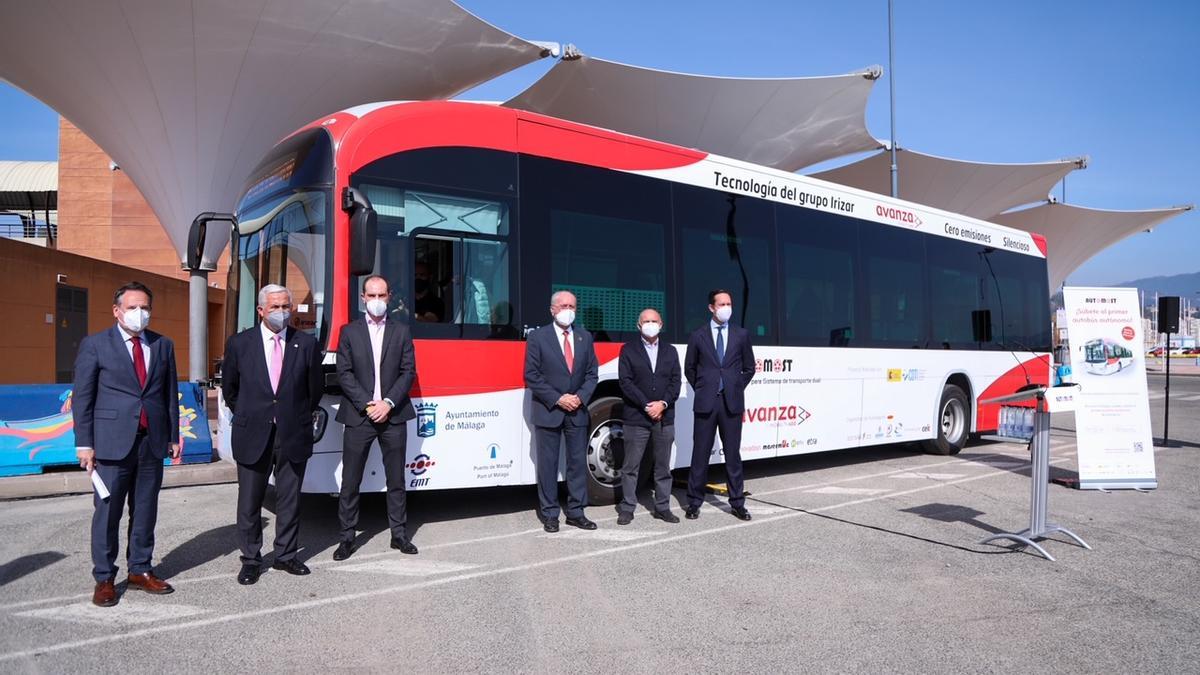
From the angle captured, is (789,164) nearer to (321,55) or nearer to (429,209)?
(321,55)

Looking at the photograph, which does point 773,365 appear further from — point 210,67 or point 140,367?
point 210,67

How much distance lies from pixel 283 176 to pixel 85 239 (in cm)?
3554

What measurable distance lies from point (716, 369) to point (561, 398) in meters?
1.42

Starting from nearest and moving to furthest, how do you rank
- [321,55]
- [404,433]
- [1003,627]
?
1. [1003,627]
2. [404,433]
3. [321,55]

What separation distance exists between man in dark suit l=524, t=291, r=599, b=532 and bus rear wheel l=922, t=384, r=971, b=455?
671 centimetres

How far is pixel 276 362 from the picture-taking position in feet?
16.1

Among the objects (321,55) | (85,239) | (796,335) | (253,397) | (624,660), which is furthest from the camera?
(85,239)

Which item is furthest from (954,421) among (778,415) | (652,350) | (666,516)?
(652,350)

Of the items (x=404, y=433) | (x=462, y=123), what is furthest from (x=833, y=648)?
(x=462, y=123)

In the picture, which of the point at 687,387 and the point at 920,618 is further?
the point at 687,387

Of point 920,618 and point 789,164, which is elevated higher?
point 789,164

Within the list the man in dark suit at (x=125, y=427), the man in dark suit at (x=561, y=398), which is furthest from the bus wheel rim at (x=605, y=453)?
the man in dark suit at (x=125, y=427)

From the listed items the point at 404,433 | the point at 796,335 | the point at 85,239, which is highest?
the point at 85,239

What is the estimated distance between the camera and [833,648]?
382cm
